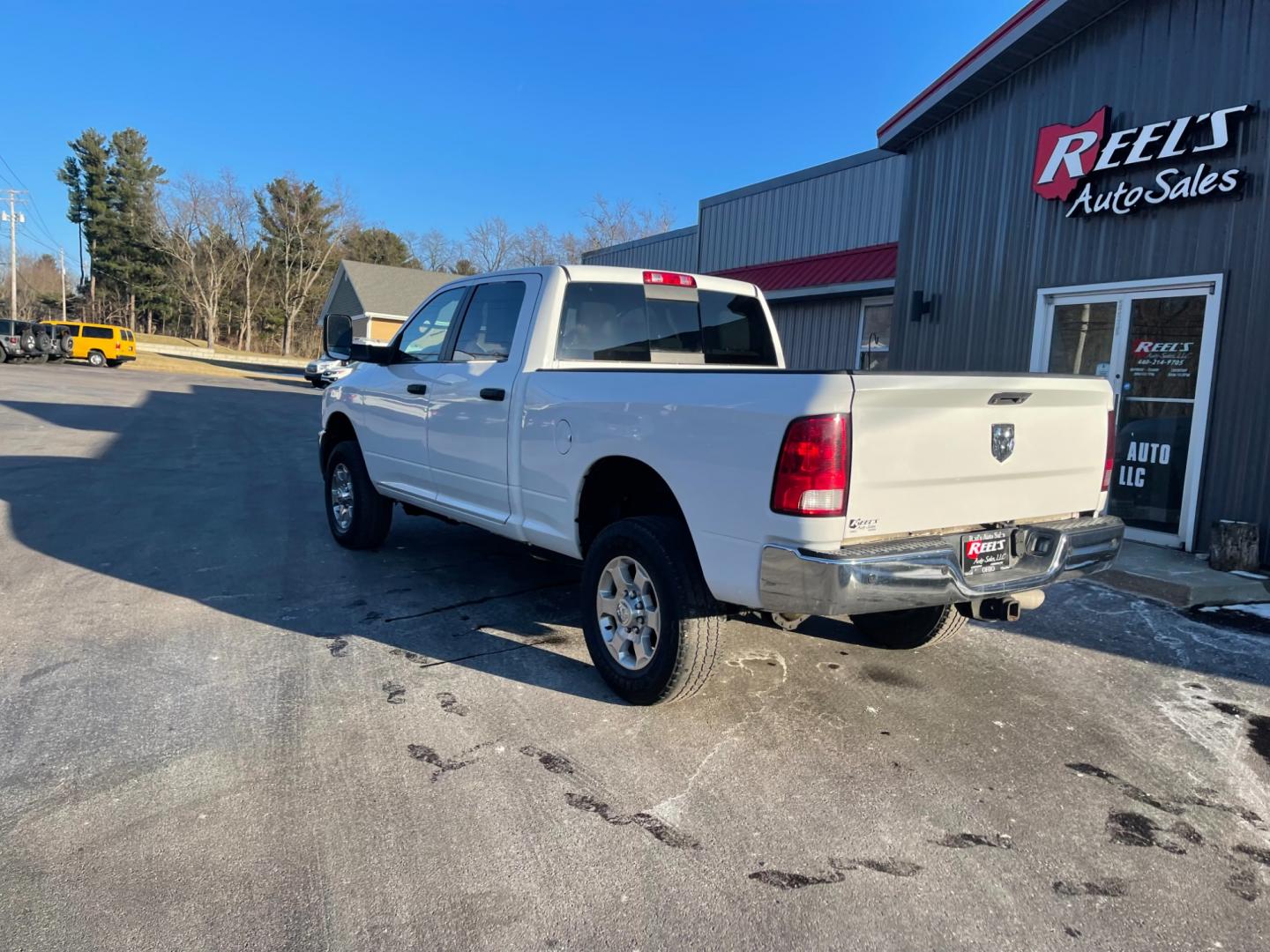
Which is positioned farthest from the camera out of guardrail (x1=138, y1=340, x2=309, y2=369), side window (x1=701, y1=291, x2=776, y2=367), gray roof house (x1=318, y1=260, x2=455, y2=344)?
guardrail (x1=138, y1=340, x2=309, y2=369)

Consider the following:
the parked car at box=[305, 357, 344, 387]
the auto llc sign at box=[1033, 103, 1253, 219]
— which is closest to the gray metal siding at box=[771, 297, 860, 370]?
the auto llc sign at box=[1033, 103, 1253, 219]

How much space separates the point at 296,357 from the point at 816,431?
6714 centimetres

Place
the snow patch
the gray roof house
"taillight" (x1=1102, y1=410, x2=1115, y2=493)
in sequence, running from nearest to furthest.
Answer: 1. "taillight" (x1=1102, y1=410, x2=1115, y2=493)
2. the snow patch
3. the gray roof house

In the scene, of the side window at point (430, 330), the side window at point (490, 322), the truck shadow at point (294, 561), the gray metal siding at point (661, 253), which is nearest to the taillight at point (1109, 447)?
the truck shadow at point (294, 561)

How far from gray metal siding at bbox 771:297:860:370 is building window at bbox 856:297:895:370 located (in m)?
0.14

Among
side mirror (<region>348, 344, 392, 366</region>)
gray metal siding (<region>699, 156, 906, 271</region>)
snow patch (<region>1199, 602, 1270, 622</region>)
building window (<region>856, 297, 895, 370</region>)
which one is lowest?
snow patch (<region>1199, 602, 1270, 622</region>)

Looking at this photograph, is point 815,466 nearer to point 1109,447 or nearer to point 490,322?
point 1109,447

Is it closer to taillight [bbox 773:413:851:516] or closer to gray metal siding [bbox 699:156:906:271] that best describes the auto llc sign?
gray metal siding [bbox 699:156:906:271]

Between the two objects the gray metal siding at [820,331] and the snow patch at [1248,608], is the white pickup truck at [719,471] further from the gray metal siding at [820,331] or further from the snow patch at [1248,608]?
the gray metal siding at [820,331]

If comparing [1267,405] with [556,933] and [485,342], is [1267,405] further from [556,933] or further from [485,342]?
[556,933]

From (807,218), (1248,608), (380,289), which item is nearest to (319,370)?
(380,289)

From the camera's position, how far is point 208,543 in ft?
22.7

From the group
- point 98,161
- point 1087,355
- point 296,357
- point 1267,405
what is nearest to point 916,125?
point 1087,355

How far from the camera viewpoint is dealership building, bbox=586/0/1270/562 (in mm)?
6891
